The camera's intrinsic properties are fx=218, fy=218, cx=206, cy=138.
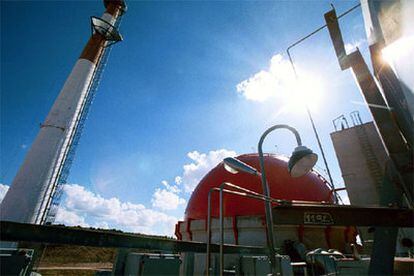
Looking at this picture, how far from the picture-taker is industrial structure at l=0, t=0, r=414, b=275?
2242 mm

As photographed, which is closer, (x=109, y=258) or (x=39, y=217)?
(x=39, y=217)

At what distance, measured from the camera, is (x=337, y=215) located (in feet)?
6.88

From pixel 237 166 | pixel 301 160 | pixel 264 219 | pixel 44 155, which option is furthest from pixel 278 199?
pixel 44 155

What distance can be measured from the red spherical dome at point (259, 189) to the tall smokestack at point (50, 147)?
9.63 m

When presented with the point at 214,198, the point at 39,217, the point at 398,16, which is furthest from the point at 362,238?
the point at 39,217

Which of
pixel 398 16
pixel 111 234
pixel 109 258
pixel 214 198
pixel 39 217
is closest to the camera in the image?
pixel 398 16

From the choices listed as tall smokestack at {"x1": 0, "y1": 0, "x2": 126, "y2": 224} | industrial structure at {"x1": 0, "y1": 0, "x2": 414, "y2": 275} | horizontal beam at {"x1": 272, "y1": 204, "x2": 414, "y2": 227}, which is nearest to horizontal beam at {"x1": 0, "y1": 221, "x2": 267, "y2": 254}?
industrial structure at {"x1": 0, "y1": 0, "x2": 414, "y2": 275}

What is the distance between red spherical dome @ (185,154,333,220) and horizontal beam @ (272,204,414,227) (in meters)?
10.2

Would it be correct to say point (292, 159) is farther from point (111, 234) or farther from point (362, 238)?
point (362, 238)

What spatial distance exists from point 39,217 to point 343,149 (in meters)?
20.7

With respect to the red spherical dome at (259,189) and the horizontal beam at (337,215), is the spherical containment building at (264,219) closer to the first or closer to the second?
the red spherical dome at (259,189)

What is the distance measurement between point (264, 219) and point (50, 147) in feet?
48.5

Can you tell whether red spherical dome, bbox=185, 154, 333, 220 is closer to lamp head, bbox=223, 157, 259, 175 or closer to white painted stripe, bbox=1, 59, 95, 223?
lamp head, bbox=223, 157, 259, 175

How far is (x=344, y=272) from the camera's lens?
3996 millimetres
